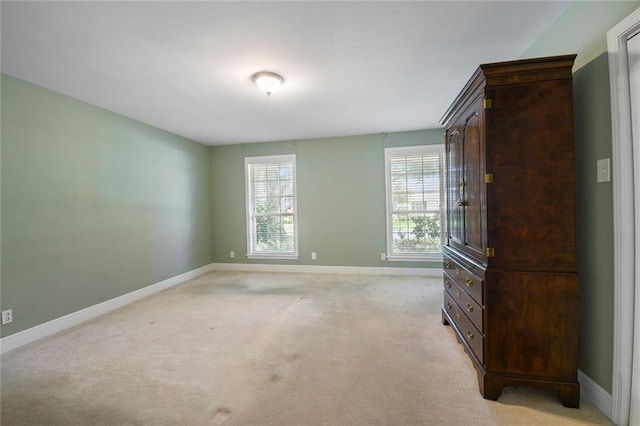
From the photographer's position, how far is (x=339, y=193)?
4934 mm

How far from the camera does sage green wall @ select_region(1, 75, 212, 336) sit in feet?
8.26

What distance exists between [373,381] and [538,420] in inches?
36.5

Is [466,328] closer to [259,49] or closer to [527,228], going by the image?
[527,228]

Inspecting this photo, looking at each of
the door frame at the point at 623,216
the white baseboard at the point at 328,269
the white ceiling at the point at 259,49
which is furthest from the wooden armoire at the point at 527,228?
the white baseboard at the point at 328,269

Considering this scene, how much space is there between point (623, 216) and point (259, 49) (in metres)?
2.55

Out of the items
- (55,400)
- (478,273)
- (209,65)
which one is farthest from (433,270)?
(55,400)

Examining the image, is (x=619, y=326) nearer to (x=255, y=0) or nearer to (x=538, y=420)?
(x=538, y=420)

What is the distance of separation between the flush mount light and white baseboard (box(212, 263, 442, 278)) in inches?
129

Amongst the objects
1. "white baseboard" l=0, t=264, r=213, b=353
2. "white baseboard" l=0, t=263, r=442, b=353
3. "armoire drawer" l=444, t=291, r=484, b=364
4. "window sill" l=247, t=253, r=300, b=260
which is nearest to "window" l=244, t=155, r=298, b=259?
"window sill" l=247, t=253, r=300, b=260

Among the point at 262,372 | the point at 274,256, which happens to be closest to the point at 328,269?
the point at 274,256

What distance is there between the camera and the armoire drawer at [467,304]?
179cm

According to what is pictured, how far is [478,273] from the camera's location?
1.79 m

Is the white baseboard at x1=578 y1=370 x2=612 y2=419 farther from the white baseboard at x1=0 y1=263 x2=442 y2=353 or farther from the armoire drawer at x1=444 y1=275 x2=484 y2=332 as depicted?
the white baseboard at x1=0 y1=263 x2=442 y2=353

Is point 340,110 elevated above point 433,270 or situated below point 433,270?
above
